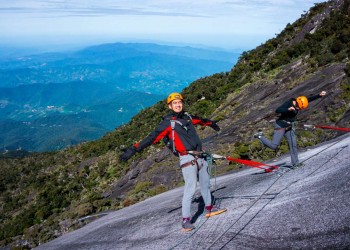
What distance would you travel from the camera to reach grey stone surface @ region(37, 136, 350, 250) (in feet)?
21.5

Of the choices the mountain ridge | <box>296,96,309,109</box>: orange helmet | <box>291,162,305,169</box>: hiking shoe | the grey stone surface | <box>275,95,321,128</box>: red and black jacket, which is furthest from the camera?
the mountain ridge

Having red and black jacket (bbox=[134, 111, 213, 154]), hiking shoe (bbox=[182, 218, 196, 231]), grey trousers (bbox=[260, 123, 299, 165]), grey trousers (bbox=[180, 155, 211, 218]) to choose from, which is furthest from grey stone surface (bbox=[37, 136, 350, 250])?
red and black jacket (bbox=[134, 111, 213, 154])

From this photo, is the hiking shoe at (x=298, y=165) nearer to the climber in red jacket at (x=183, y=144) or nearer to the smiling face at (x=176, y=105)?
the climber in red jacket at (x=183, y=144)

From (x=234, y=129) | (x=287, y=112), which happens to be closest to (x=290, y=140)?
(x=287, y=112)

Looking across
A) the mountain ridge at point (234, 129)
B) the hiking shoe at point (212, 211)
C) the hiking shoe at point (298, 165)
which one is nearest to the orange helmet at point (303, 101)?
the hiking shoe at point (298, 165)

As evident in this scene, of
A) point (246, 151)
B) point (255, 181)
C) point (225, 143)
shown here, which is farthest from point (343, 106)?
point (255, 181)

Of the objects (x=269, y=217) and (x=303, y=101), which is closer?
(x=269, y=217)

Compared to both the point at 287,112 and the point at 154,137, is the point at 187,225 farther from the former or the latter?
the point at 287,112

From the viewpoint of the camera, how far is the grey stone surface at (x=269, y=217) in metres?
6.54

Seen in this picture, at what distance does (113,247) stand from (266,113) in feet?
55.5

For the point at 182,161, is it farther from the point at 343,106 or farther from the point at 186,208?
the point at 343,106

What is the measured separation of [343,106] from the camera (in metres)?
18.3

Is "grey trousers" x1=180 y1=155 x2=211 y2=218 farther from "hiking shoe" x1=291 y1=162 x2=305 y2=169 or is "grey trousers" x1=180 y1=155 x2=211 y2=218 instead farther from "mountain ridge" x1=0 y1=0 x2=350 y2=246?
"mountain ridge" x1=0 y1=0 x2=350 y2=246

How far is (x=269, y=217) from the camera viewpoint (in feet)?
25.5
